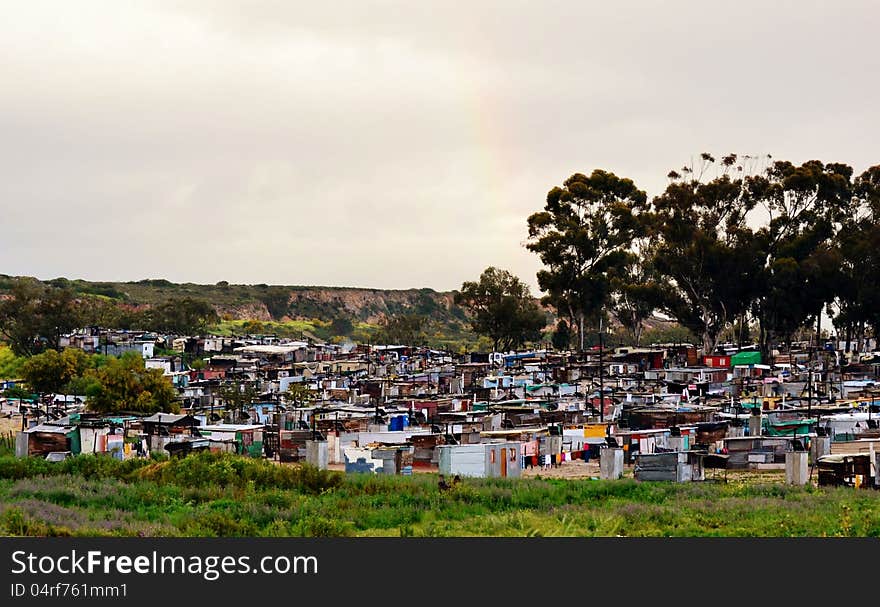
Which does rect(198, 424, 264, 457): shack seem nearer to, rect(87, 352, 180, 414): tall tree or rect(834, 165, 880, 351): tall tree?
rect(87, 352, 180, 414): tall tree

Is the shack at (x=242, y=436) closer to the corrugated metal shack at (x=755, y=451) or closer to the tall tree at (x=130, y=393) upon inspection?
the tall tree at (x=130, y=393)

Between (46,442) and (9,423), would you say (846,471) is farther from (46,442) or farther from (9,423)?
(9,423)

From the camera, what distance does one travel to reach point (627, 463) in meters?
27.6

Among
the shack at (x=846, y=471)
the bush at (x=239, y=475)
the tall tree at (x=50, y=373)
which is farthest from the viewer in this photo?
the tall tree at (x=50, y=373)

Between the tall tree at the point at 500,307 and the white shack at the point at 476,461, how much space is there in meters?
38.8

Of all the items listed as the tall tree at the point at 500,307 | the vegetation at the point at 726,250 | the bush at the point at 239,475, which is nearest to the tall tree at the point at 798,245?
the vegetation at the point at 726,250

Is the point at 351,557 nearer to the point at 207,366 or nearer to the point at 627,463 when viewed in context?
the point at 627,463

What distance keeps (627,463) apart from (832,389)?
1438 centimetres

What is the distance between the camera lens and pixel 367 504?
59.5ft

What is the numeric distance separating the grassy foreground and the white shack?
5.83 feet

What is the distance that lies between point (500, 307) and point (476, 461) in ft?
129

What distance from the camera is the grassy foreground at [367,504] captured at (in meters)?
14.9

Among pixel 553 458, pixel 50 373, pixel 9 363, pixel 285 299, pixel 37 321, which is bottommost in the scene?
pixel 553 458

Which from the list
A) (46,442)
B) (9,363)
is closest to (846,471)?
(46,442)
